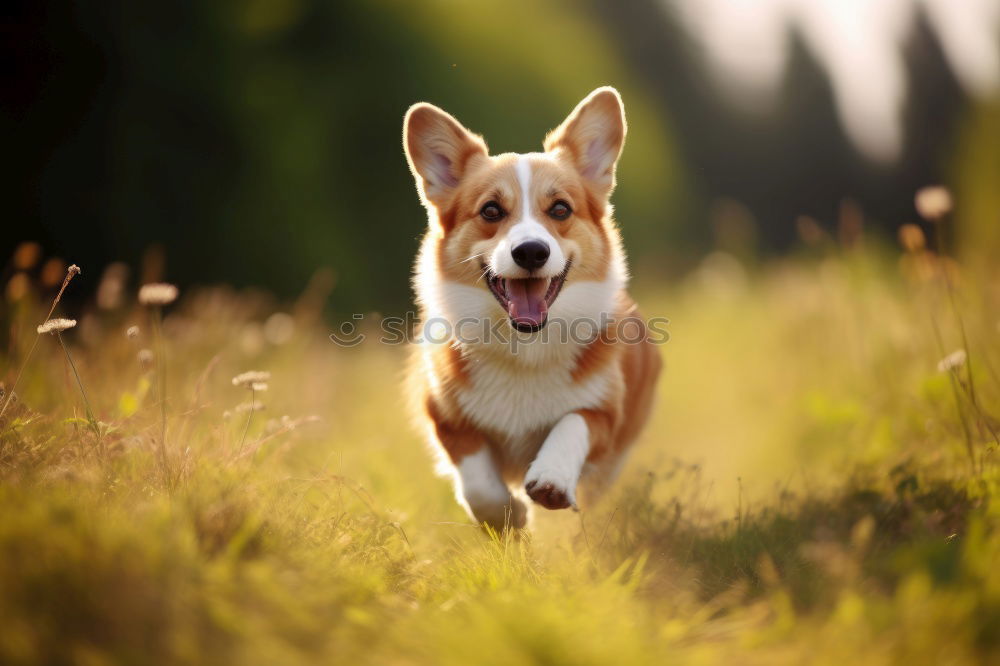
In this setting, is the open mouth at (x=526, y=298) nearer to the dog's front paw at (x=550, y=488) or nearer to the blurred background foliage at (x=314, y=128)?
the dog's front paw at (x=550, y=488)

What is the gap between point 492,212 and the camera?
10.8 ft

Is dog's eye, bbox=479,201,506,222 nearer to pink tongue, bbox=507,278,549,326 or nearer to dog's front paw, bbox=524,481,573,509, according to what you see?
pink tongue, bbox=507,278,549,326

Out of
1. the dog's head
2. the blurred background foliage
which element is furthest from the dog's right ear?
the blurred background foliage

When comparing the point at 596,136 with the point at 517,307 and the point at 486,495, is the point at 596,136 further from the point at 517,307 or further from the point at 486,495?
the point at 486,495

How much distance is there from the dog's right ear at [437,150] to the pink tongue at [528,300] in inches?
27.4

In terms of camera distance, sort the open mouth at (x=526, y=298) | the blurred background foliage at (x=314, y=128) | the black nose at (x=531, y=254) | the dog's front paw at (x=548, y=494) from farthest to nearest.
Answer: the blurred background foliage at (x=314, y=128)
the open mouth at (x=526, y=298)
the black nose at (x=531, y=254)
the dog's front paw at (x=548, y=494)

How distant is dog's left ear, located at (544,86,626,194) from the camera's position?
11.7ft

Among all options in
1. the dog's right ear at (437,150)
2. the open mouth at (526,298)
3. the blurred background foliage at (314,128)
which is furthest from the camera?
the blurred background foliage at (314,128)

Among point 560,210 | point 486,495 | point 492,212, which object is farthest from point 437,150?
point 486,495

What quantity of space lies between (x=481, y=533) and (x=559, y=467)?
49 cm

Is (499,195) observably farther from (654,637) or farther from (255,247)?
(255,247)

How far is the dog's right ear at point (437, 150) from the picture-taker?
3.55 metres

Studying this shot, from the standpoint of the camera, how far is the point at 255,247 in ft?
32.4

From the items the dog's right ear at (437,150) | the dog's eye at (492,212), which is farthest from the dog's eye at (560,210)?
the dog's right ear at (437,150)
